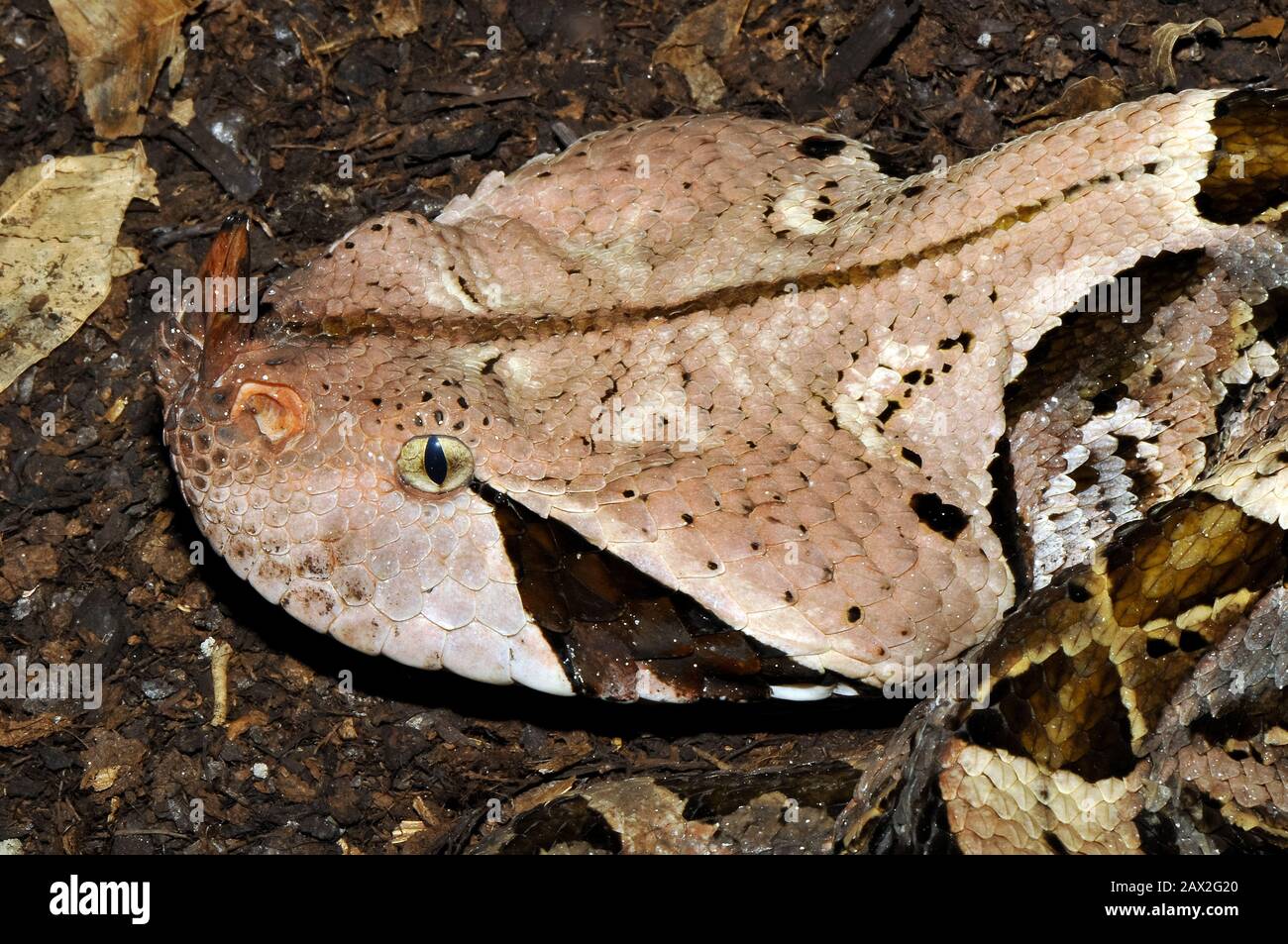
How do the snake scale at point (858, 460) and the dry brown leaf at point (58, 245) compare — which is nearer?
the snake scale at point (858, 460)

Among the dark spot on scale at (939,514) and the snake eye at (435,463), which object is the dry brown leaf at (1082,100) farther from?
the snake eye at (435,463)

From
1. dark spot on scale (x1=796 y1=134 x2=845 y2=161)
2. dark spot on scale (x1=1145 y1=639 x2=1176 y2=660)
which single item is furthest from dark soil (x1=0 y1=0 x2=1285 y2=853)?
dark spot on scale (x1=1145 y1=639 x2=1176 y2=660)

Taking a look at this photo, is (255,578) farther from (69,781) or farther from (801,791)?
(801,791)

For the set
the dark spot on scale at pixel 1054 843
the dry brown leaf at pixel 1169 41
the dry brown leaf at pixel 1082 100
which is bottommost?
the dark spot on scale at pixel 1054 843

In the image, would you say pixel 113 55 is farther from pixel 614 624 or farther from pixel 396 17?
pixel 614 624

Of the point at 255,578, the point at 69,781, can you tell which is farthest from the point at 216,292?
the point at 69,781

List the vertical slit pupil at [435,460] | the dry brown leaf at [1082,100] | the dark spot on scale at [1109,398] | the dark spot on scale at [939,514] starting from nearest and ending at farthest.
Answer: the vertical slit pupil at [435,460] → the dark spot on scale at [939,514] → the dark spot on scale at [1109,398] → the dry brown leaf at [1082,100]

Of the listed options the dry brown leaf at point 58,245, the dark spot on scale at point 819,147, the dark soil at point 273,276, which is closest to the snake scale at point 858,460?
the dark spot on scale at point 819,147

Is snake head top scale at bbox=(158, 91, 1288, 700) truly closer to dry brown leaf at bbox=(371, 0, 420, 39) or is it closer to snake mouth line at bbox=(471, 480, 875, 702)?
snake mouth line at bbox=(471, 480, 875, 702)
